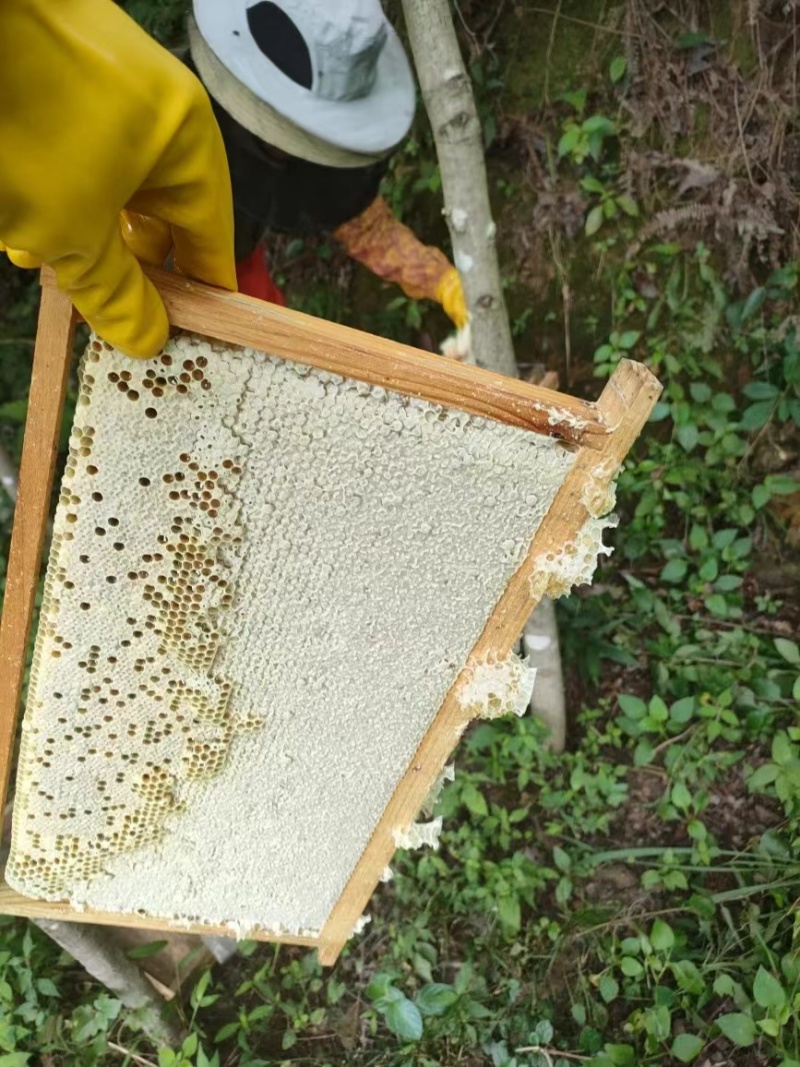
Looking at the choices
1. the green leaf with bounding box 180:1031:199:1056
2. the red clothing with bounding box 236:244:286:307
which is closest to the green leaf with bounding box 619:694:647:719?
the green leaf with bounding box 180:1031:199:1056

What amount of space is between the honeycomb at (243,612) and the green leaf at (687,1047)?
753 millimetres

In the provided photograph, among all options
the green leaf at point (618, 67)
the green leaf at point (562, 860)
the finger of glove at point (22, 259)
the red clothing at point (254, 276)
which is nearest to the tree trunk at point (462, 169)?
the red clothing at point (254, 276)

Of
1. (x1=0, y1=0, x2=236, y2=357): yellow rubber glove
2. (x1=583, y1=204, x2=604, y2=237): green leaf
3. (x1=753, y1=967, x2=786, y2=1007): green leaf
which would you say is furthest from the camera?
A: (x1=583, y1=204, x2=604, y2=237): green leaf

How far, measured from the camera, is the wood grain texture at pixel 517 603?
2.80 feet

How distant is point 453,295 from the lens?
1862 mm

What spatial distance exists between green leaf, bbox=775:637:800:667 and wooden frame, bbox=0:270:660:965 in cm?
130

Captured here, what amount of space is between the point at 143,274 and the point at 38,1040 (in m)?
2.03

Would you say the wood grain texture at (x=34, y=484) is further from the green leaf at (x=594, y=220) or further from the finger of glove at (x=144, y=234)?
the green leaf at (x=594, y=220)

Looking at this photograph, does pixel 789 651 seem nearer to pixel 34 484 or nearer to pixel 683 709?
pixel 683 709

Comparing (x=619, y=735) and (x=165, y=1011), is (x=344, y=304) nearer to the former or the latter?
(x=619, y=735)

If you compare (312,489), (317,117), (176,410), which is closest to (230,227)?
(176,410)

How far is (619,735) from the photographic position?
2.12 m

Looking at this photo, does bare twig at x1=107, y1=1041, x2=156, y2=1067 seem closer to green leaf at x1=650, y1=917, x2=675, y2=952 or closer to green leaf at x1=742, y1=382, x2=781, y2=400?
green leaf at x1=650, y1=917, x2=675, y2=952

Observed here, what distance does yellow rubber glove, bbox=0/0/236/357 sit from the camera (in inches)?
21.5
